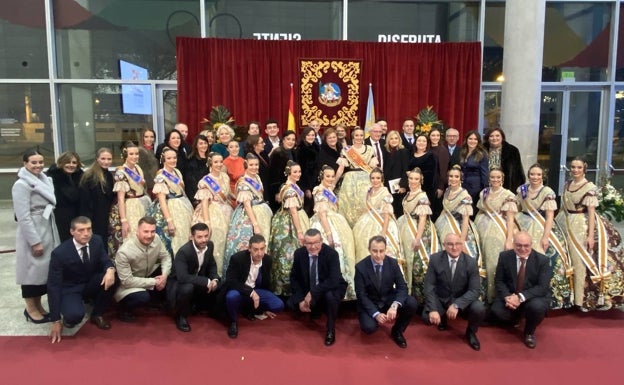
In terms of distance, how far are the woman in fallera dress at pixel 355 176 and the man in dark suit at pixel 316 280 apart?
3.73 ft

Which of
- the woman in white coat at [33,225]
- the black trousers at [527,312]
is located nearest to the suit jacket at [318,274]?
the black trousers at [527,312]

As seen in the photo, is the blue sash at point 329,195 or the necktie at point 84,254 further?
the blue sash at point 329,195

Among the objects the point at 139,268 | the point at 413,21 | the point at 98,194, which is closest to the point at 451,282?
the point at 139,268

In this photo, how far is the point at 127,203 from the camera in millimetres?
4473

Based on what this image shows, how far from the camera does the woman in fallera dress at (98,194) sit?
4.27 m

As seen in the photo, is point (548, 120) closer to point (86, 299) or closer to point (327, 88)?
point (327, 88)

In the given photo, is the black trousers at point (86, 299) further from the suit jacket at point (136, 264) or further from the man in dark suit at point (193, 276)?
the man in dark suit at point (193, 276)

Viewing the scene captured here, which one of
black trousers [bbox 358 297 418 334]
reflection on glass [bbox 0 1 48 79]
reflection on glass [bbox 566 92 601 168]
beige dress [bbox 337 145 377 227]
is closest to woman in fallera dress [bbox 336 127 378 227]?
beige dress [bbox 337 145 377 227]

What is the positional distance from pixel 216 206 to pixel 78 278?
1306mm

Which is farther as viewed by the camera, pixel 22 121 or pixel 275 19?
pixel 22 121

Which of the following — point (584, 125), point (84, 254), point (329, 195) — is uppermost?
point (584, 125)

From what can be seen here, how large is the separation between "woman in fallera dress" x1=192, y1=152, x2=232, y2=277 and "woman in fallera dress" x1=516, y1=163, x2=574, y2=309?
2.67m

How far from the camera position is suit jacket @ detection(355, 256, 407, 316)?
12.3 feet

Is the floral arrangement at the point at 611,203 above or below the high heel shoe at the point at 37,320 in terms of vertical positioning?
above
